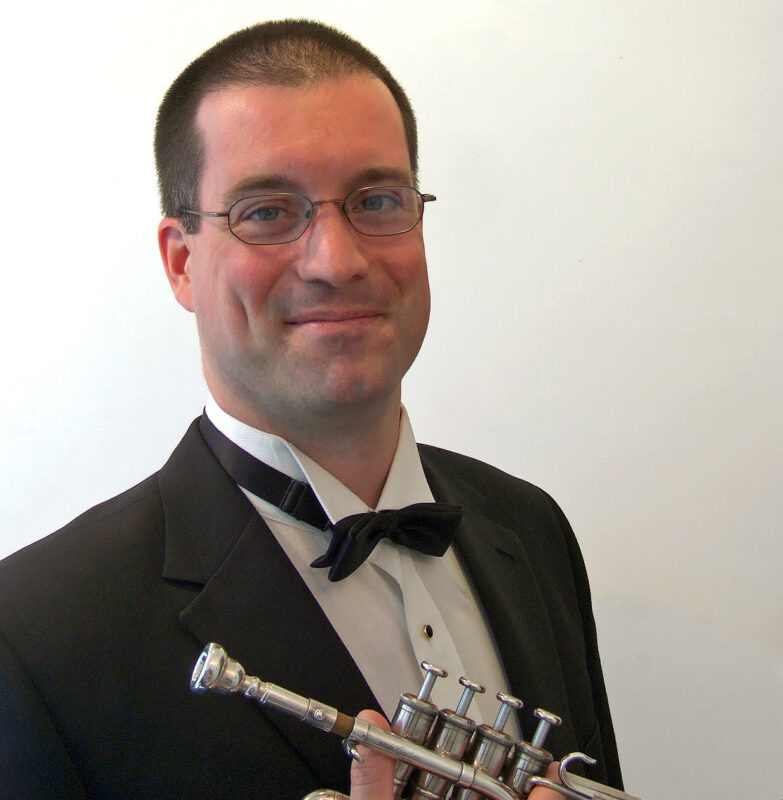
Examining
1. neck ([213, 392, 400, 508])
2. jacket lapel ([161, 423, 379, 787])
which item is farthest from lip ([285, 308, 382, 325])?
jacket lapel ([161, 423, 379, 787])

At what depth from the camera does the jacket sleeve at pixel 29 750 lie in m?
0.75

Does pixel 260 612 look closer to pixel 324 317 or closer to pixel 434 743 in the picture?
pixel 434 743

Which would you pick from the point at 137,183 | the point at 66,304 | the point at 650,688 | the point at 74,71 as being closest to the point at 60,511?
the point at 66,304

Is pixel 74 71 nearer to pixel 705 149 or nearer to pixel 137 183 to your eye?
pixel 137 183

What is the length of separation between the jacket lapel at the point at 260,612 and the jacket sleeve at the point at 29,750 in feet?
0.50

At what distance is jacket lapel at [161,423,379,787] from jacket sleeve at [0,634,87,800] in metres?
0.15

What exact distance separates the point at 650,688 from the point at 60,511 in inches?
48.9

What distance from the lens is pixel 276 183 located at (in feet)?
3.07

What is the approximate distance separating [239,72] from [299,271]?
255mm

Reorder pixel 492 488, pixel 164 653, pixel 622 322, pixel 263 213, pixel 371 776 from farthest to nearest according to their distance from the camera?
1. pixel 622 322
2. pixel 492 488
3. pixel 263 213
4. pixel 164 653
5. pixel 371 776

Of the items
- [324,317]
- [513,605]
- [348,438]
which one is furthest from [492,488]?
[324,317]

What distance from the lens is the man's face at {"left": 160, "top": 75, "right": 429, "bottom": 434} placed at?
3.06ft

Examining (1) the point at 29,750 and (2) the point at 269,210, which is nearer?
(1) the point at 29,750

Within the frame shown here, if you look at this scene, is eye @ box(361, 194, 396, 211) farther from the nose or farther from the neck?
the neck
